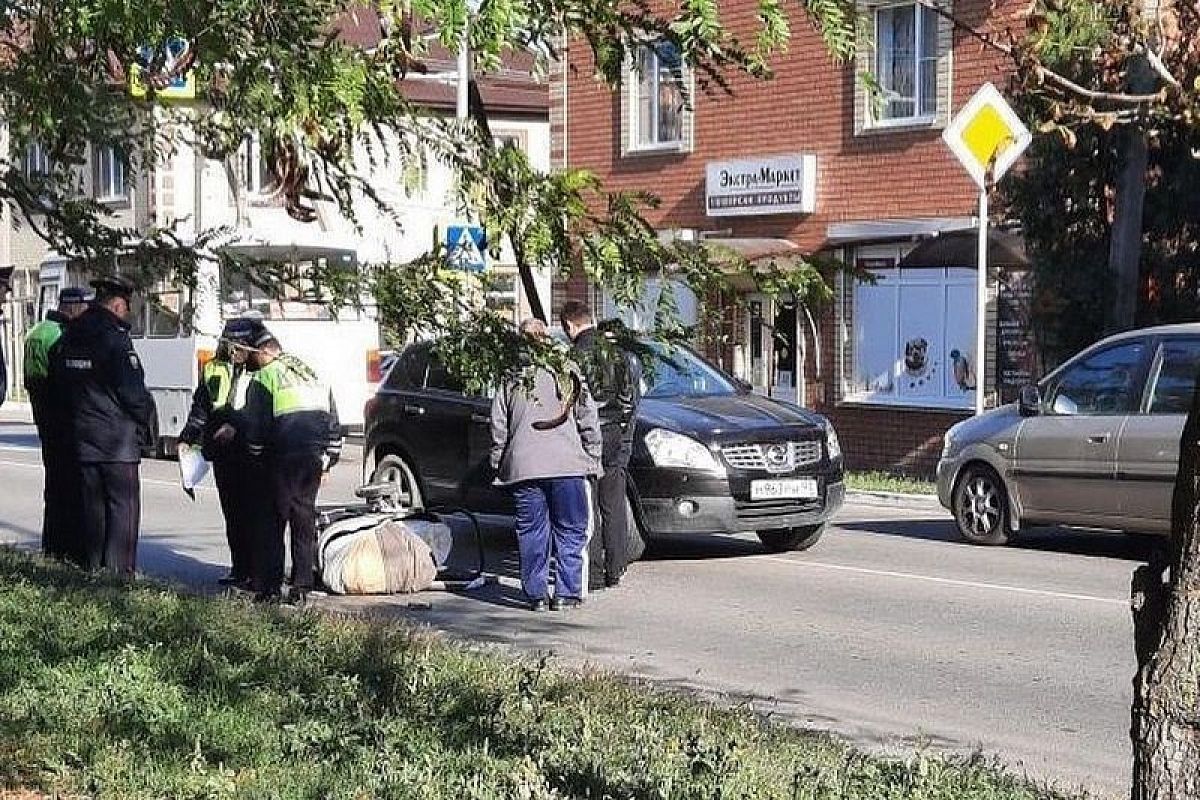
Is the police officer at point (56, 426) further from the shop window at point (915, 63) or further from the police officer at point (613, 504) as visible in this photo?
the shop window at point (915, 63)

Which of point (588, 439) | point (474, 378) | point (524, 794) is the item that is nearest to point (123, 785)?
point (524, 794)

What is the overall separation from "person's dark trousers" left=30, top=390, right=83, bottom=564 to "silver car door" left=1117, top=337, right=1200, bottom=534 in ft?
23.4

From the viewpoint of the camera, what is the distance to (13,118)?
5945 millimetres

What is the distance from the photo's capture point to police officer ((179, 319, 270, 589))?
11297 mm

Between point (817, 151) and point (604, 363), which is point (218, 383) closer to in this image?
point (604, 363)

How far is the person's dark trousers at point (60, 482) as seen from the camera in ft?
38.2

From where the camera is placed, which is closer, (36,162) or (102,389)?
(36,162)

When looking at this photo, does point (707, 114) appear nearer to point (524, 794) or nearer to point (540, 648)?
point (540, 648)

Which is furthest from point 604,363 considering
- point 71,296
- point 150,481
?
point 150,481

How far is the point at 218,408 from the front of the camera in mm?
11570

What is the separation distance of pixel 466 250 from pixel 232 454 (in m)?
6.49

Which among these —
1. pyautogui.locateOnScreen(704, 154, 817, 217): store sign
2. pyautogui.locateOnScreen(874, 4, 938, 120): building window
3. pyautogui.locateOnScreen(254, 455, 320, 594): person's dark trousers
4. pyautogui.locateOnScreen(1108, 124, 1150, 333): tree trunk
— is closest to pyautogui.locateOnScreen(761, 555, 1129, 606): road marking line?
pyautogui.locateOnScreen(254, 455, 320, 594): person's dark trousers

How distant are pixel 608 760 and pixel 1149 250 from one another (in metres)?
15.5

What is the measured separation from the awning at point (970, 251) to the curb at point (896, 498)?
10.2 ft
